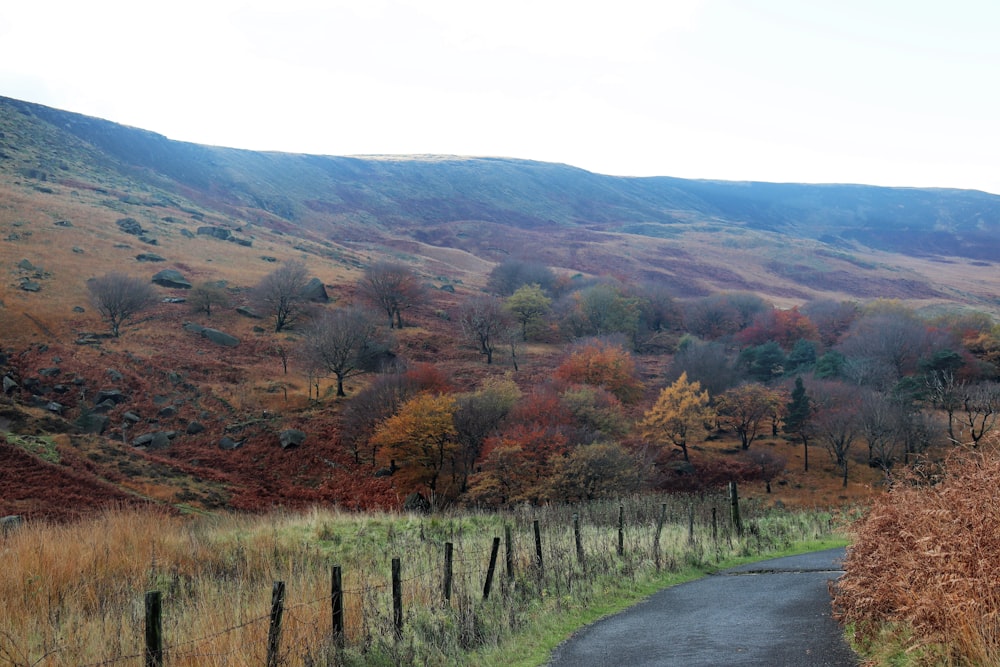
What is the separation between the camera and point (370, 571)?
15.0 metres

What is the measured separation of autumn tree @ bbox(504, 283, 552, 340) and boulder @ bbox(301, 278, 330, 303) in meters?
22.5

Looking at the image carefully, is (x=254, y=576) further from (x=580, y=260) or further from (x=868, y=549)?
(x=580, y=260)

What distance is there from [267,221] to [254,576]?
155003 millimetres

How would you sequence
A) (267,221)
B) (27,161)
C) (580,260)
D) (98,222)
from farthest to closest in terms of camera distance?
(580,260), (267,221), (27,161), (98,222)

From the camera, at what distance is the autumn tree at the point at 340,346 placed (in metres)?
62.8

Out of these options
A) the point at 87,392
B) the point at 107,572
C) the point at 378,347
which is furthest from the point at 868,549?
the point at 378,347

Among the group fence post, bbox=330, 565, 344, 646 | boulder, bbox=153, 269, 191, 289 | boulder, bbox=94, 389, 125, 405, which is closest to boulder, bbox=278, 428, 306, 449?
boulder, bbox=94, 389, 125, 405

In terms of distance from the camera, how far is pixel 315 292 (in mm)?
84938

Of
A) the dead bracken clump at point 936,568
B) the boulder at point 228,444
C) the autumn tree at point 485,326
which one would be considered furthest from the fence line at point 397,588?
the autumn tree at point 485,326

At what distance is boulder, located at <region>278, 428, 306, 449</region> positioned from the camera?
5276cm

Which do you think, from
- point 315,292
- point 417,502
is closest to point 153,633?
point 417,502

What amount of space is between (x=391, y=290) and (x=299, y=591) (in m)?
77.4

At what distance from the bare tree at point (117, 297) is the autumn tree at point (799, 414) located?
61724 mm

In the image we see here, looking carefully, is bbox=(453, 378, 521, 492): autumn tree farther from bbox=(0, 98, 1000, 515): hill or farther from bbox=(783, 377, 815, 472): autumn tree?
bbox=(783, 377, 815, 472): autumn tree
